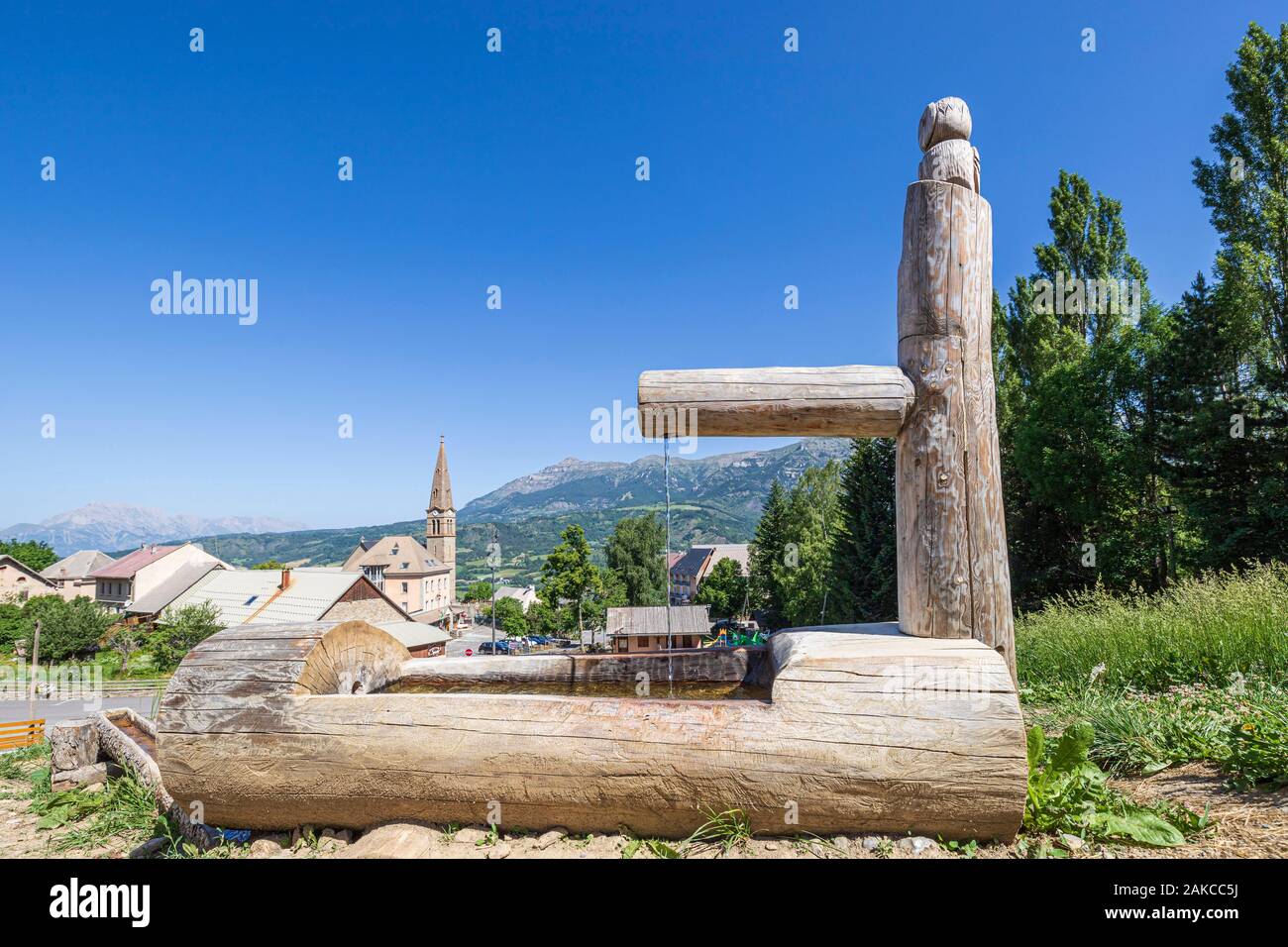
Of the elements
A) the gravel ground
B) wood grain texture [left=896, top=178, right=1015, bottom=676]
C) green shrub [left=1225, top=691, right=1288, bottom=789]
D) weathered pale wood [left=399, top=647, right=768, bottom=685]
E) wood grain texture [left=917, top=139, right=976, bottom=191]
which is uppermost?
wood grain texture [left=917, top=139, right=976, bottom=191]

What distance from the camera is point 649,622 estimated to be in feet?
88.1

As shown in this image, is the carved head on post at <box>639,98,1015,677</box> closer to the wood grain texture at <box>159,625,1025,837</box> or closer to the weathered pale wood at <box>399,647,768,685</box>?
the wood grain texture at <box>159,625,1025,837</box>

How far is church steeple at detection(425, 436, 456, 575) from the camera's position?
65312mm

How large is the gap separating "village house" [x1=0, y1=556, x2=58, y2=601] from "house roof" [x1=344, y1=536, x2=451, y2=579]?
2318cm

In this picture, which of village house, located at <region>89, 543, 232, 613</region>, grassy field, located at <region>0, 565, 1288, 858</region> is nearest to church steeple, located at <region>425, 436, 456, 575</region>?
village house, located at <region>89, 543, 232, 613</region>

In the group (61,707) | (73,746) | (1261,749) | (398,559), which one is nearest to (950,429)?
(1261,749)

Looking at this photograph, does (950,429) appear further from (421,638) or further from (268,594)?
(268,594)

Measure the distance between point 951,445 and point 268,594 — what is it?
32.8 metres

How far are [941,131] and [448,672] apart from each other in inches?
187

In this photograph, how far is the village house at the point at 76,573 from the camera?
5062 cm

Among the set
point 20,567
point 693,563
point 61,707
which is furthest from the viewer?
point 693,563

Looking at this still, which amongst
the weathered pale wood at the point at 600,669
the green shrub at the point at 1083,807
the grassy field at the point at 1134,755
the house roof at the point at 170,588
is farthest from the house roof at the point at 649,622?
the house roof at the point at 170,588

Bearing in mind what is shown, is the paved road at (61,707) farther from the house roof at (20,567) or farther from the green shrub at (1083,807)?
the house roof at (20,567)

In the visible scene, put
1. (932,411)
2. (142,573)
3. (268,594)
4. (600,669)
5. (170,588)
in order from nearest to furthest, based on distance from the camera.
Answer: (932,411) → (600,669) → (268,594) → (170,588) → (142,573)
